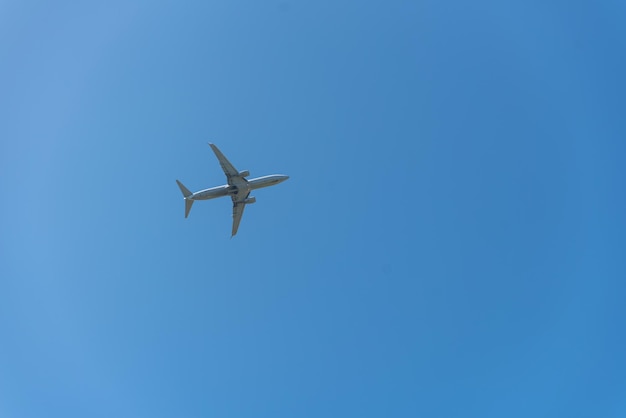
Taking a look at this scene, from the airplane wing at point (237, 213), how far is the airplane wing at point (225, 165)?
23.8 ft

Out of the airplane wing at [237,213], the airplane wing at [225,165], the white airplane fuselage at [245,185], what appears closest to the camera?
the airplane wing at [225,165]

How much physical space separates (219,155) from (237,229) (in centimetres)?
1743

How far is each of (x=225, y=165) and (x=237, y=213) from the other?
11654mm

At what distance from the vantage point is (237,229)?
89.8 meters

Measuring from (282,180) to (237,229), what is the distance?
1600cm

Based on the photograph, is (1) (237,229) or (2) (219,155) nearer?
(2) (219,155)

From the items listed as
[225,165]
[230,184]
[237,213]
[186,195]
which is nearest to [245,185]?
[230,184]

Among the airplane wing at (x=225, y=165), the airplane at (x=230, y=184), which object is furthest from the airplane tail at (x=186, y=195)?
the airplane wing at (x=225, y=165)

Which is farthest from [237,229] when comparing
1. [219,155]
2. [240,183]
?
[219,155]

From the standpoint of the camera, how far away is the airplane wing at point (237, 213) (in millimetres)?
87625

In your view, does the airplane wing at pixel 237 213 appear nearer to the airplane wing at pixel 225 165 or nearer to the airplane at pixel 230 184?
the airplane at pixel 230 184

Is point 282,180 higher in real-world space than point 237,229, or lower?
higher

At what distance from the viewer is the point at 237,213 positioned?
290ft

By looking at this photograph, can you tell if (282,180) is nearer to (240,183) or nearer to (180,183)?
(240,183)
